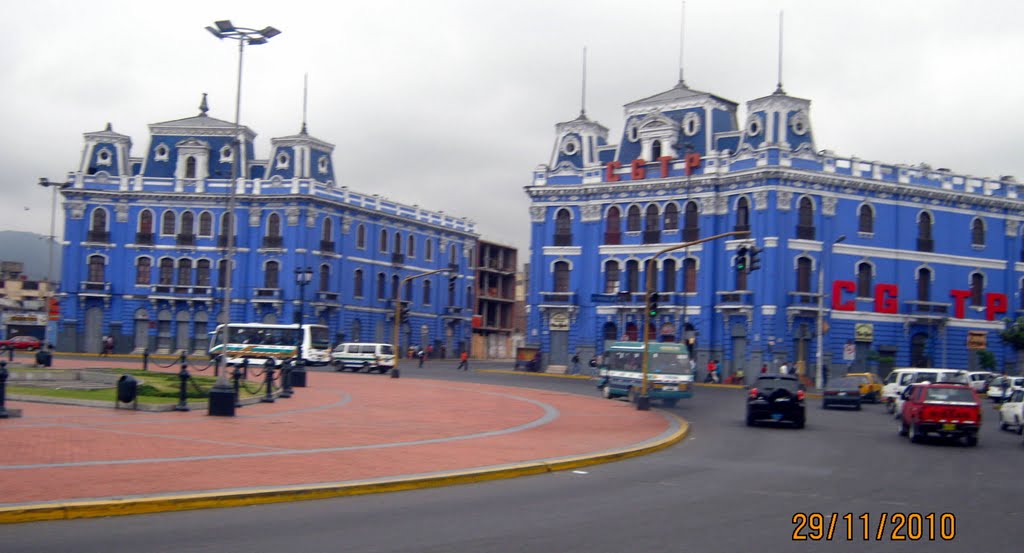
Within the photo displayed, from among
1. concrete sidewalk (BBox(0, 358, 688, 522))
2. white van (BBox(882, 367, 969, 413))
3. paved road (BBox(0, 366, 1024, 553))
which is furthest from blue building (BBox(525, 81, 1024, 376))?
paved road (BBox(0, 366, 1024, 553))

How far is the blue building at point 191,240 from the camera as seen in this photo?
68.6m

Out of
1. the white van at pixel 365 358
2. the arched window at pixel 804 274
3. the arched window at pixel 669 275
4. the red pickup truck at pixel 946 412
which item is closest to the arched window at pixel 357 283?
the white van at pixel 365 358

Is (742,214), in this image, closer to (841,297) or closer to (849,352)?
(841,297)

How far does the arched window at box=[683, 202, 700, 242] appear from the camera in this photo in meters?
57.6

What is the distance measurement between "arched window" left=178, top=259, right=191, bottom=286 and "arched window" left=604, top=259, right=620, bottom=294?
31.8 meters

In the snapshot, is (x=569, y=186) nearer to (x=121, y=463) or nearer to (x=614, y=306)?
(x=614, y=306)


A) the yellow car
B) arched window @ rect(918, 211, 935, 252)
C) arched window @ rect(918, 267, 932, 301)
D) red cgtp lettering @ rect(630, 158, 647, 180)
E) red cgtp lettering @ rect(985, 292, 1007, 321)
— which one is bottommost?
the yellow car

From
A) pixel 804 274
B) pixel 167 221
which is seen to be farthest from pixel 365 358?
pixel 804 274

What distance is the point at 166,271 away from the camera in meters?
69.8

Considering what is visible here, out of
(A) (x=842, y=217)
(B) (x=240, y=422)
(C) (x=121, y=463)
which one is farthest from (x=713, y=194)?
(C) (x=121, y=463)

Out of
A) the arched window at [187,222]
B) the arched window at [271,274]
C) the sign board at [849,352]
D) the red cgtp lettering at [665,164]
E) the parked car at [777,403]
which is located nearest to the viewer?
the parked car at [777,403]

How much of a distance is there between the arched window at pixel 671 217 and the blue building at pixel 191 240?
25.6 metres
